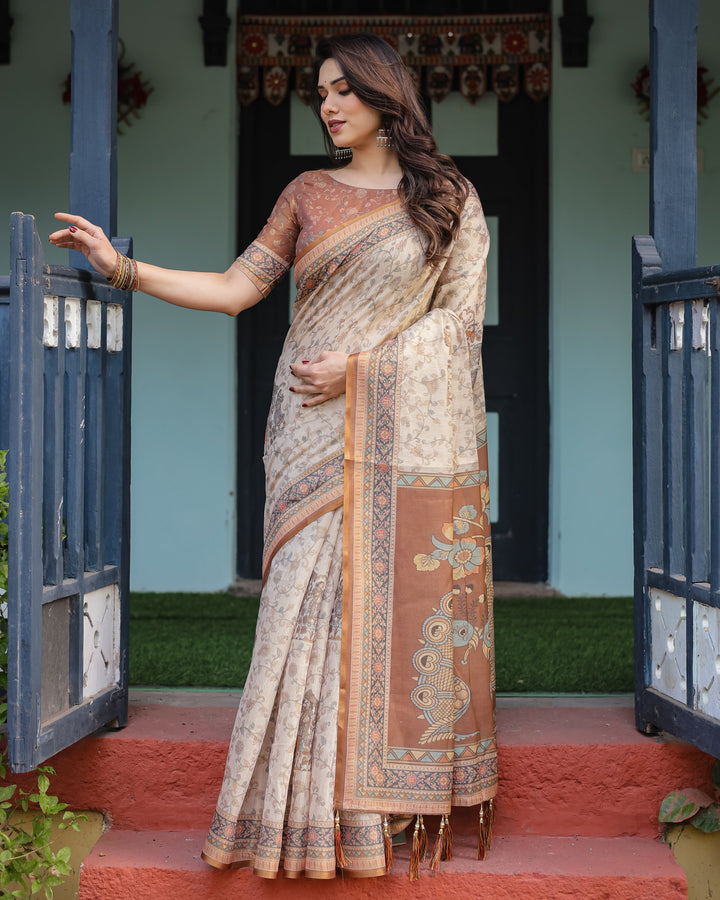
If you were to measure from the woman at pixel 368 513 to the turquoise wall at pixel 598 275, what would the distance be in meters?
2.63

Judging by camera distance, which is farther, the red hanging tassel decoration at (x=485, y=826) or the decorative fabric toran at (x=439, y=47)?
the decorative fabric toran at (x=439, y=47)

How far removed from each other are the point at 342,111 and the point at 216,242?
2.70 m

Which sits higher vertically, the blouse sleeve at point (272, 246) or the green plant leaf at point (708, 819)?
the blouse sleeve at point (272, 246)

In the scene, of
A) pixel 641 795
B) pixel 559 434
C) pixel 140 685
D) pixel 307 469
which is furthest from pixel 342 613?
pixel 559 434

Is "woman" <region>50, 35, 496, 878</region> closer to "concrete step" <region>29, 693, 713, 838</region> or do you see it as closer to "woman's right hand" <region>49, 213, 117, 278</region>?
"woman's right hand" <region>49, 213, 117, 278</region>

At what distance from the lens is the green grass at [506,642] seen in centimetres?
351

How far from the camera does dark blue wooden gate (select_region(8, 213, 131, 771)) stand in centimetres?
236

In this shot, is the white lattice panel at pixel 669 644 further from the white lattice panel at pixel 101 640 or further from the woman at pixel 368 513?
the white lattice panel at pixel 101 640

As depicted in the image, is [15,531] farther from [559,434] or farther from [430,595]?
[559,434]

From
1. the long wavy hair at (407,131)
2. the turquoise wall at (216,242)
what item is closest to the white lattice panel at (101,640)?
the long wavy hair at (407,131)

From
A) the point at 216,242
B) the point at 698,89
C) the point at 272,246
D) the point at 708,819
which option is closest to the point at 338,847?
the point at 708,819

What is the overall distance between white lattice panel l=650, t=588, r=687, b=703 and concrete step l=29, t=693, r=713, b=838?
164 millimetres

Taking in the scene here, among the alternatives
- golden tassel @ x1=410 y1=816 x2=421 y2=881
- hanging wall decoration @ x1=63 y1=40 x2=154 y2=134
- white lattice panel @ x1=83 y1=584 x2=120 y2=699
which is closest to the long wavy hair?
Result: white lattice panel @ x1=83 y1=584 x2=120 y2=699

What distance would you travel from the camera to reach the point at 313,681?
246cm
